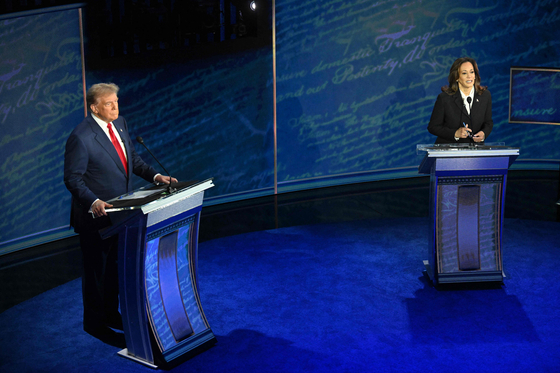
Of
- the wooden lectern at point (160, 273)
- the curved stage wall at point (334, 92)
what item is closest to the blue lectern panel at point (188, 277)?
the wooden lectern at point (160, 273)

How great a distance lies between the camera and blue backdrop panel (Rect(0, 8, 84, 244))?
15.5 ft

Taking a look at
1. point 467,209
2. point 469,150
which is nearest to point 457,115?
point 469,150

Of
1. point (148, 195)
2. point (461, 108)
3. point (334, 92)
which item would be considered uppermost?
point (334, 92)

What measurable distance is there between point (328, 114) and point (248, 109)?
119cm

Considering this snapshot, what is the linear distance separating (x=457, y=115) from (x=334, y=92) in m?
3.16

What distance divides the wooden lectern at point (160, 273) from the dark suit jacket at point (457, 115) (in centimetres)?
206

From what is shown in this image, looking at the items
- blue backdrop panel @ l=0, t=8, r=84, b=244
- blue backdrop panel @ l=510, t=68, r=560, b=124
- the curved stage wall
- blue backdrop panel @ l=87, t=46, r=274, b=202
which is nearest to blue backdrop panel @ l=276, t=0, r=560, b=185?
the curved stage wall

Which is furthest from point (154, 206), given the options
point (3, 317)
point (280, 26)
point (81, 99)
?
point (280, 26)

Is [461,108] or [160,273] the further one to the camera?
[461,108]

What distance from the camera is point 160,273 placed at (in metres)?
2.81

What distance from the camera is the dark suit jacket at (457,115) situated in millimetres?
4102

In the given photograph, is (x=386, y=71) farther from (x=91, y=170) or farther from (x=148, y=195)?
(x=148, y=195)

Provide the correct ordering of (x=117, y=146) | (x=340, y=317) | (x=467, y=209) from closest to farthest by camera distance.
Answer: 1. (x=117, y=146)
2. (x=340, y=317)
3. (x=467, y=209)

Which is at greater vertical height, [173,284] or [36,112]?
[36,112]
